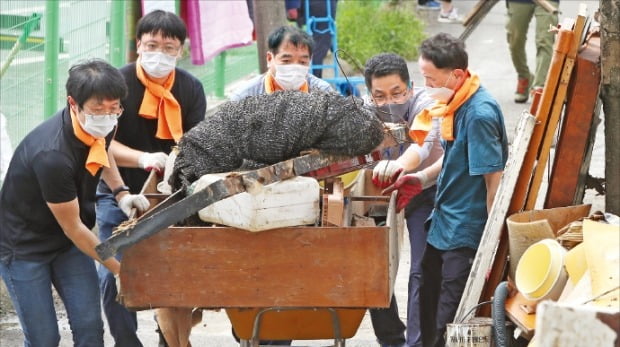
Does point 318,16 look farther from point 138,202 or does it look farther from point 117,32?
point 138,202

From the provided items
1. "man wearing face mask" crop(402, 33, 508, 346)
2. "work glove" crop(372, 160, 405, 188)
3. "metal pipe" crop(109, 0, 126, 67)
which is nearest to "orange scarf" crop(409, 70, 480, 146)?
"man wearing face mask" crop(402, 33, 508, 346)

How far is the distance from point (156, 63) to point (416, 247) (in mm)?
1629

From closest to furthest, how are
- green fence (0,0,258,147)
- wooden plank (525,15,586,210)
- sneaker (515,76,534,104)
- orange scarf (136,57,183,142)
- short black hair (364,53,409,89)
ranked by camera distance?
wooden plank (525,15,586,210) < short black hair (364,53,409,89) < orange scarf (136,57,183,142) < green fence (0,0,258,147) < sneaker (515,76,534,104)

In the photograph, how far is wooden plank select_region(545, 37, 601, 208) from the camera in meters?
4.27

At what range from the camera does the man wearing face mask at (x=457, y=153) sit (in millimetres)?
4836

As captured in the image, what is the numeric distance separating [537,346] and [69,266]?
2.42 metres

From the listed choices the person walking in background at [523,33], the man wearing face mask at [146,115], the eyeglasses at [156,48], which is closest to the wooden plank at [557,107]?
the man wearing face mask at [146,115]

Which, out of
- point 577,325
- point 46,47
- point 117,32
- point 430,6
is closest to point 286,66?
point 46,47

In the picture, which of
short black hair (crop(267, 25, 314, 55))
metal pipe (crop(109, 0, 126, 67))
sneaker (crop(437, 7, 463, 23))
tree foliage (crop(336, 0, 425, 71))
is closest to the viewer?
short black hair (crop(267, 25, 314, 55))

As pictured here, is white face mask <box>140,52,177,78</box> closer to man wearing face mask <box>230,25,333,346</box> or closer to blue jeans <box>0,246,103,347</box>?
man wearing face mask <box>230,25,333,346</box>

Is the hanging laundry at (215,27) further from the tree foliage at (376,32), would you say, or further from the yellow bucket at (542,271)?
the yellow bucket at (542,271)

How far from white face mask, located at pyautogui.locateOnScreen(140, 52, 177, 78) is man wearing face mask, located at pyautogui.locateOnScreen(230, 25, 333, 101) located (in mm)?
407

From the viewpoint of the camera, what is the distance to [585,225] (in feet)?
12.7

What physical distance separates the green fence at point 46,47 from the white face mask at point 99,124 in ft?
8.01
